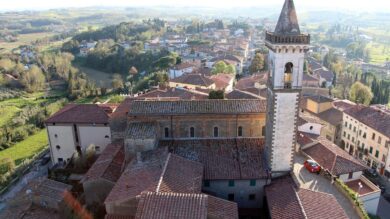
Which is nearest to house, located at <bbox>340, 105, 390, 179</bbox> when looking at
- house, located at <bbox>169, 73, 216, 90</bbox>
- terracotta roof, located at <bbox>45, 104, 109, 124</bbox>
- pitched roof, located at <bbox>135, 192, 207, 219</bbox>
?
house, located at <bbox>169, 73, 216, 90</bbox>

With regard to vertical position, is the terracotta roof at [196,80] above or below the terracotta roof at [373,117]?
above

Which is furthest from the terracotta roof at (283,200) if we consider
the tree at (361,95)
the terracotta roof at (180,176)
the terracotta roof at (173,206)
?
the tree at (361,95)

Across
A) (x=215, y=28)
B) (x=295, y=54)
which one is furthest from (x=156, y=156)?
(x=215, y=28)

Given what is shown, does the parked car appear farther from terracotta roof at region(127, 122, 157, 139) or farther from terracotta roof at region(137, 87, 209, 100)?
terracotta roof at region(137, 87, 209, 100)

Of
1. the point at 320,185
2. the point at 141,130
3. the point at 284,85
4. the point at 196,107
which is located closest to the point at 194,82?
the point at 196,107

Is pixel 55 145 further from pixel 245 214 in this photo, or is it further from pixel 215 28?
pixel 215 28

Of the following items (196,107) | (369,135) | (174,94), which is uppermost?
(196,107)

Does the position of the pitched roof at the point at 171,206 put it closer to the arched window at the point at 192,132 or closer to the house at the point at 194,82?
the arched window at the point at 192,132

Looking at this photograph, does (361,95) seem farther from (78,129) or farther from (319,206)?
(78,129)
